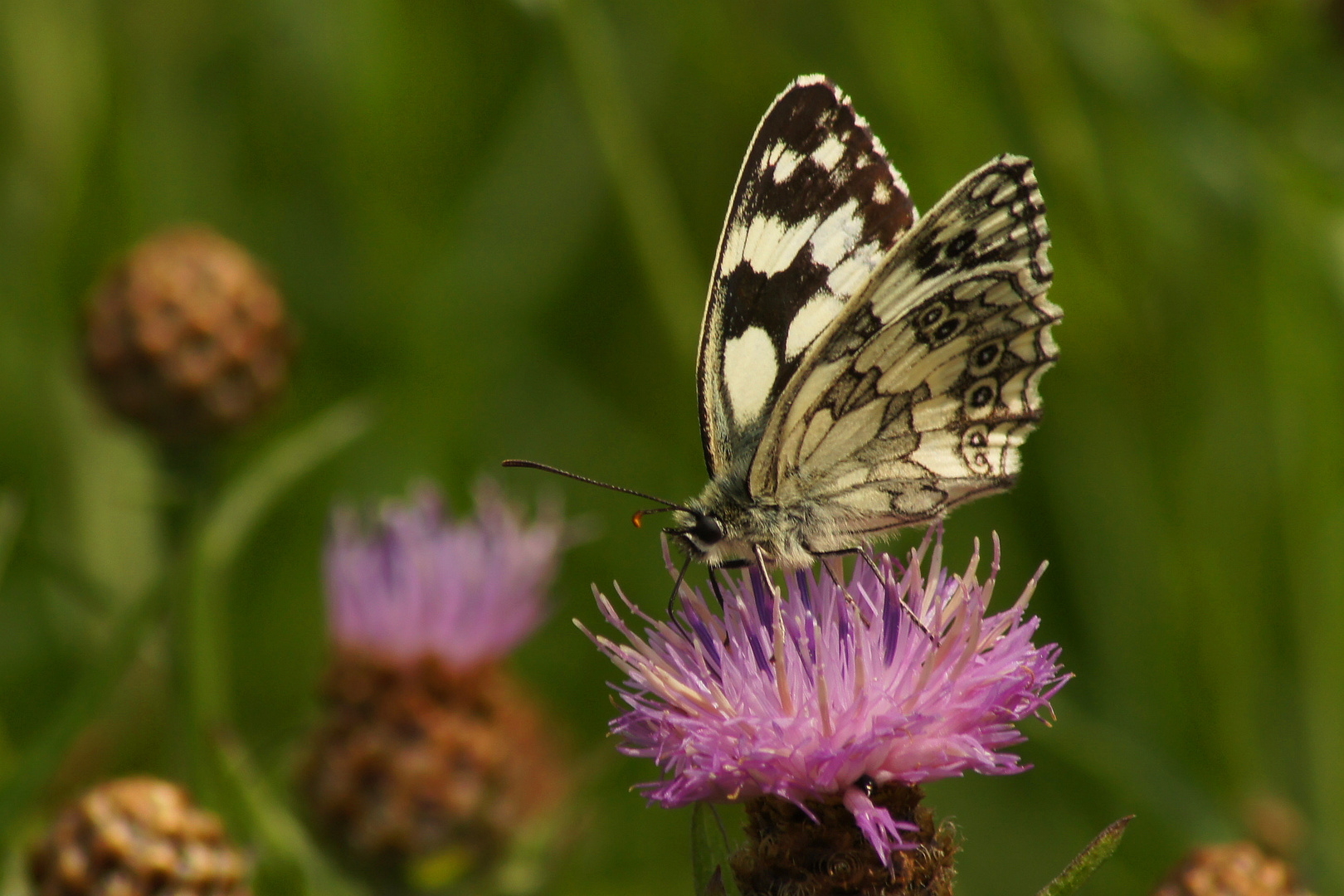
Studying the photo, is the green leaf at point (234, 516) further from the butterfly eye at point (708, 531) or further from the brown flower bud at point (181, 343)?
the butterfly eye at point (708, 531)

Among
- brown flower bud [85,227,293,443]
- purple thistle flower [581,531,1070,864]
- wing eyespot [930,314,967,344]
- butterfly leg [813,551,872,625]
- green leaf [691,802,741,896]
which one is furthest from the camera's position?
brown flower bud [85,227,293,443]

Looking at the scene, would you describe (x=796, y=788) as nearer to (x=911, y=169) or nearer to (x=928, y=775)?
(x=928, y=775)

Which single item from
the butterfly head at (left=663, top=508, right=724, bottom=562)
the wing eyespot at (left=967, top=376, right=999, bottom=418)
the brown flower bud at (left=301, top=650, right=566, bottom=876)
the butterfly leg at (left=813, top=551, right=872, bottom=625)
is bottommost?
the brown flower bud at (left=301, top=650, right=566, bottom=876)

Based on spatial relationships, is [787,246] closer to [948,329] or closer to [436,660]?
[948,329]

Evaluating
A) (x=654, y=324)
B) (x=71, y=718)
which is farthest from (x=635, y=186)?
(x=71, y=718)

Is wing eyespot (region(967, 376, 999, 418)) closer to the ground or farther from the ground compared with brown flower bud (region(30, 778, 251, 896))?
farther from the ground

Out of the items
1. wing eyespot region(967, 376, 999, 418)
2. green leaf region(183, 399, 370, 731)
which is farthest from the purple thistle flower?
green leaf region(183, 399, 370, 731)

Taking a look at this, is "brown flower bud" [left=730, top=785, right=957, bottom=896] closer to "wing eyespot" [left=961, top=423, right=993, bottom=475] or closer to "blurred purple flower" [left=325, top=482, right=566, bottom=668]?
"wing eyespot" [left=961, top=423, right=993, bottom=475]
